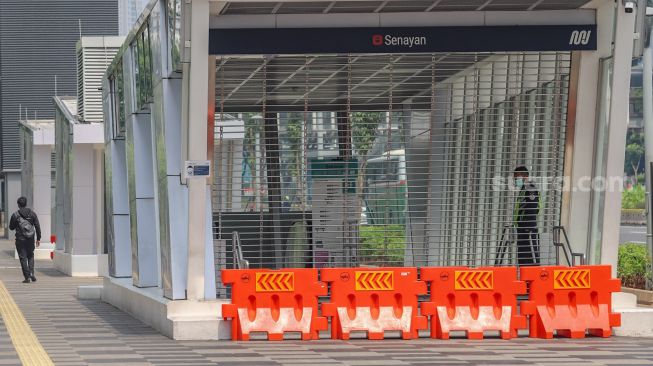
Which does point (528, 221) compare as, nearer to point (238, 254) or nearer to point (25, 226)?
point (238, 254)

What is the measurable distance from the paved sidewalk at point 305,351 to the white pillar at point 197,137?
89cm

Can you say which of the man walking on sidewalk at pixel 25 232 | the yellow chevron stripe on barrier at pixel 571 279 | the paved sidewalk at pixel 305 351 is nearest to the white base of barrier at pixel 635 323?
the paved sidewalk at pixel 305 351

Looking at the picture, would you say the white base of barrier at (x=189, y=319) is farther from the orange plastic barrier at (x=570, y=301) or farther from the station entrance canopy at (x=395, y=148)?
the orange plastic barrier at (x=570, y=301)

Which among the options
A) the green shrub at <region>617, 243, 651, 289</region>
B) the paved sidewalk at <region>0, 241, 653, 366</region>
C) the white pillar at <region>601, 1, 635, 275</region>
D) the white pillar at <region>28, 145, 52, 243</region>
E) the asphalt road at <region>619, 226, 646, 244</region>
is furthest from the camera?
the white pillar at <region>28, 145, 52, 243</region>

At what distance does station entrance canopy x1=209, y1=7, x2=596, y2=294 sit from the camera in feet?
60.8

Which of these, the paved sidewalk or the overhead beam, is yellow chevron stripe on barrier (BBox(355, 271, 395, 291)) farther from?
the overhead beam

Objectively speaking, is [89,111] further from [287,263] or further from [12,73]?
[12,73]

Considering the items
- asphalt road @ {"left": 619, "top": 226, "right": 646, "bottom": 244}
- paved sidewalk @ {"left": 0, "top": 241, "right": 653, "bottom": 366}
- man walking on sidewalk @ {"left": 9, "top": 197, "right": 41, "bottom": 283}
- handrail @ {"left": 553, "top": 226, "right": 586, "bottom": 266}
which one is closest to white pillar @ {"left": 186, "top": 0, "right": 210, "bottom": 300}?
paved sidewalk @ {"left": 0, "top": 241, "right": 653, "bottom": 366}

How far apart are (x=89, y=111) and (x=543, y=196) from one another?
1945cm

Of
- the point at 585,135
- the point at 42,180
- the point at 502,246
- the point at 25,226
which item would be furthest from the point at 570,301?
the point at 42,180

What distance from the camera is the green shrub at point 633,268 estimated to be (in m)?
23.7

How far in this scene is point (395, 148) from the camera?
20.5 m

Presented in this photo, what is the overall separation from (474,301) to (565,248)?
7.97ft

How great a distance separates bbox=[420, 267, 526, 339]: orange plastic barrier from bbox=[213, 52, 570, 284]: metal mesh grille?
2656 millimetres
